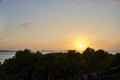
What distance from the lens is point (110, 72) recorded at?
90.2m

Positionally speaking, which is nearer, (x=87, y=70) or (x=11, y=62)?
(x=11, y=62)

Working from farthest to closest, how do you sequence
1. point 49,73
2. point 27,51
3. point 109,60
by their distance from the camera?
point 109,60, point 27,51, point 49,73

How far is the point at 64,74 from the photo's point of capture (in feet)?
244

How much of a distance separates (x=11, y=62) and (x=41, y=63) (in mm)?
9023

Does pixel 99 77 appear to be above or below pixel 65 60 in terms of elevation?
below

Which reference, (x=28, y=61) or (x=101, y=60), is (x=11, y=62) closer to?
(x=28, y=61)

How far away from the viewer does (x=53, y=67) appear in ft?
244

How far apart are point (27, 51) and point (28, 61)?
387cm

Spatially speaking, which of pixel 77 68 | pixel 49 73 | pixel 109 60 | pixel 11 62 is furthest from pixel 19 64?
pixel 109 60

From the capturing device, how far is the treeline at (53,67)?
7438 cm

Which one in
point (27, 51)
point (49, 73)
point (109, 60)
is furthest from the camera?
point (109, 60)

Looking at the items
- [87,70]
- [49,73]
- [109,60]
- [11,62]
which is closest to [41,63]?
[49,73]

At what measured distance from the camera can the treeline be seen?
74375 mm

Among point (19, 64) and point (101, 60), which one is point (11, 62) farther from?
point (101, 60)
